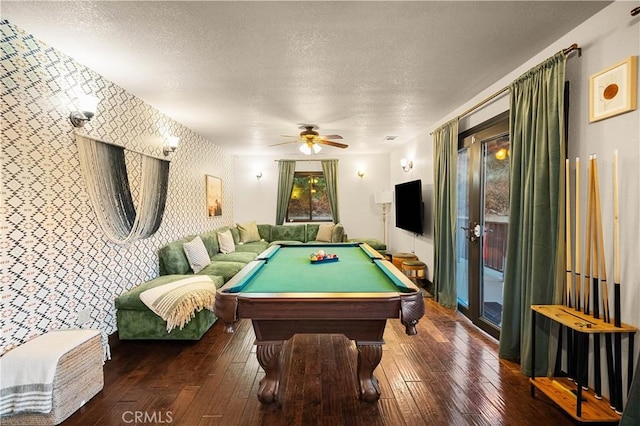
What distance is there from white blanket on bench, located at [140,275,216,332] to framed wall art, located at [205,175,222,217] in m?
2.71

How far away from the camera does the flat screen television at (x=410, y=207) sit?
4.92 meters

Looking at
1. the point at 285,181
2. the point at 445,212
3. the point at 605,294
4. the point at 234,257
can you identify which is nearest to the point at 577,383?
the point at 605,294

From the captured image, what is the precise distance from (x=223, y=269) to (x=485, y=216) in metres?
3.45

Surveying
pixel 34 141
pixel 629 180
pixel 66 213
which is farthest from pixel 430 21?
pixel 66 213

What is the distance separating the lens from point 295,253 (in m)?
3.54

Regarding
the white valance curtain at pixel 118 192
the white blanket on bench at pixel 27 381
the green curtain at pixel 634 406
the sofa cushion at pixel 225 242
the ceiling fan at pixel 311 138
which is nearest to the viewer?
the green curtain at pixel 634 406

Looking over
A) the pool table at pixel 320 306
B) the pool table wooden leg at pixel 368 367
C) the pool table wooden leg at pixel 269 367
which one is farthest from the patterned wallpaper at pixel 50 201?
the pool table wooden leg at pixel 368 367

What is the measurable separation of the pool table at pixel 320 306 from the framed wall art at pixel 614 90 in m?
1.68

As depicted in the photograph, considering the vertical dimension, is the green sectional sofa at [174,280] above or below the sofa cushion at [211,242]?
below

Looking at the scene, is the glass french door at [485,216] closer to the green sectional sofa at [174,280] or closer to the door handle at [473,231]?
the door handle at [473,231]

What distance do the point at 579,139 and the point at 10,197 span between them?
4.05 m

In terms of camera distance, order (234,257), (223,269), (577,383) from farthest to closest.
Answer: (234,257) → (223,269) → (577,383)

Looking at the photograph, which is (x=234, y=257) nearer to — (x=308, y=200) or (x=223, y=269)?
(x=223, y=269)

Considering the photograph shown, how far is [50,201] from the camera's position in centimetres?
229
